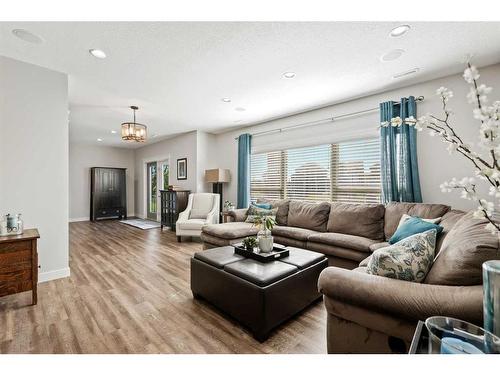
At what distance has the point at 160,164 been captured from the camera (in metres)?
7.61

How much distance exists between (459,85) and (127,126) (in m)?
4.65

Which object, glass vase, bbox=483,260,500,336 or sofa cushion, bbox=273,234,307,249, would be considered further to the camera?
sofa cushion, bbox=273,234,307,249

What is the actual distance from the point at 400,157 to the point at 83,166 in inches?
333

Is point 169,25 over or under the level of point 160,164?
over

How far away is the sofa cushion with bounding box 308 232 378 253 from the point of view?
9.11 ft

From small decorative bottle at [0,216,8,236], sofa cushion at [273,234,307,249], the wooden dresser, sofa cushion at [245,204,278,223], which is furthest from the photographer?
sofa cushion at [245,204,278,223]

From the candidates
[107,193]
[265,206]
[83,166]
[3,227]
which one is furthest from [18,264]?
[83,166]

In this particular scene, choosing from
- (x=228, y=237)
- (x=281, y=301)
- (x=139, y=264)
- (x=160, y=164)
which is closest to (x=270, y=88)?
(x=228, y=237)

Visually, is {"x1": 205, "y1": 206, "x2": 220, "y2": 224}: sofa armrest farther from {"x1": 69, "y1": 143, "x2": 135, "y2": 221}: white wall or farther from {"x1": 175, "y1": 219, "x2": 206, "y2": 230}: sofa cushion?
{"x1": 69, "y1": 143, "x2": 135, "y2": 221}: white wall

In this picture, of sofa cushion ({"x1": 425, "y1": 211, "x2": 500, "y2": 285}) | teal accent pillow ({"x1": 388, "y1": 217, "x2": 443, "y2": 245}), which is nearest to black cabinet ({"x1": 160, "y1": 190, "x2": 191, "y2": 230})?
teal accent pillow ({"x1": 388, "y1": 217, "x2": 443, "y2": 245})

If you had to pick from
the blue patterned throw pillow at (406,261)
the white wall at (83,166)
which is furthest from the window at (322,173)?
the white wall at (83,166)

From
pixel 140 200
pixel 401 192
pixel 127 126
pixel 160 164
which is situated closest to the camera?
pixel 401 192

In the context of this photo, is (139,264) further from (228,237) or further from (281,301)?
(281,301)
